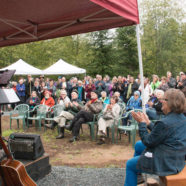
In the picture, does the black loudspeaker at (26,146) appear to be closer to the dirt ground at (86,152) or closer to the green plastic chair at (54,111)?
the dirt ground at (86,152)

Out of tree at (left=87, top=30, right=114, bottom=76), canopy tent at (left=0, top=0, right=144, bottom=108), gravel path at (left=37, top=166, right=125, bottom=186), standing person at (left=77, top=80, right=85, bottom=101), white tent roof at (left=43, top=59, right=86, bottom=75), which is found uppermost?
tree at (left=87, top=30, right=114, bottom=76)

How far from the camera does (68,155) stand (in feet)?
16.5

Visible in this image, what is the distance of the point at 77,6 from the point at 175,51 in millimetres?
28187

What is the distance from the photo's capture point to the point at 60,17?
13.8 feet

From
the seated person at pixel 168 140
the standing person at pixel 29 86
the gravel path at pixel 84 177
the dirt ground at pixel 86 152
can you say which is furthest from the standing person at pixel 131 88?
the seated person at pixel 168 140

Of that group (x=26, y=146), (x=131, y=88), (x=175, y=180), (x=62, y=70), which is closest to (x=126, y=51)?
(x=62, y=70)

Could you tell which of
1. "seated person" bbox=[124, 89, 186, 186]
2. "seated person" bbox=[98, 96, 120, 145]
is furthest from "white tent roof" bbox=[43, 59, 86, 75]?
"seated person" bbox=[124, 89, 186, 186]

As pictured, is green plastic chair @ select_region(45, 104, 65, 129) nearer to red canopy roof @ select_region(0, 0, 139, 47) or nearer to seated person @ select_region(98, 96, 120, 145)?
seated person @ select_region(98, 96, 120, 145)

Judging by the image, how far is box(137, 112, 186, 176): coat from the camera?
7.62 feet

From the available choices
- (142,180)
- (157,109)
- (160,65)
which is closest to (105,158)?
(142,180)

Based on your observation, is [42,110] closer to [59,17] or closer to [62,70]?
[59,17]

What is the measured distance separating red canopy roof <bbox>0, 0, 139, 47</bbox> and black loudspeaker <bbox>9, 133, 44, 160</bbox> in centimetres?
211

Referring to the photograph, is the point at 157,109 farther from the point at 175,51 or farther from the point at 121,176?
the point at 175,51

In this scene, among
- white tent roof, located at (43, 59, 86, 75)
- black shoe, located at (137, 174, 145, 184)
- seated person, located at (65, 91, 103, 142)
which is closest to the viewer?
black shoe, located at (137, 174, 145, 184)
